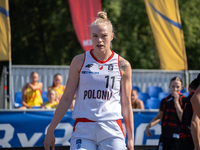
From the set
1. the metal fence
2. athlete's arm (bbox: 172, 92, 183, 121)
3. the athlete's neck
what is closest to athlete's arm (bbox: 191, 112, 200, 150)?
the athlete's neck

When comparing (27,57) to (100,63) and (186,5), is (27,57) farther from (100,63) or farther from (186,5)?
(100,63)

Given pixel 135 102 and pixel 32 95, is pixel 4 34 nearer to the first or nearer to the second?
pixel 32 95

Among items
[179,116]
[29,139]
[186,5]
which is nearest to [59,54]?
[186,5]

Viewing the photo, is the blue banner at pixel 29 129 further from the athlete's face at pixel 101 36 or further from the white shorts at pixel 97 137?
the athlete's face at pixel 101 36

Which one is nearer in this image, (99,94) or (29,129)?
(99,94)

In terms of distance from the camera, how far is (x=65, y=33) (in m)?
19.9

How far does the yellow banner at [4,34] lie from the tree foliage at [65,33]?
10322 mm

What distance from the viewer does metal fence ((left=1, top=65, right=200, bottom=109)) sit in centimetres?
1027

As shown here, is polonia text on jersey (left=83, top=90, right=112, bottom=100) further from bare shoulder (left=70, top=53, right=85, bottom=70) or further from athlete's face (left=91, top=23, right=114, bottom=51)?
athlete's face (left=91, top=23, right=114, bottom=51)

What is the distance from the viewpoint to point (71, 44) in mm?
19938

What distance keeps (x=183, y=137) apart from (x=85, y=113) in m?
1.49

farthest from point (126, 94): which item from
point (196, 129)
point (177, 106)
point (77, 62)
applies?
point (177, 106)

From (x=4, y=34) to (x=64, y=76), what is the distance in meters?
3.05

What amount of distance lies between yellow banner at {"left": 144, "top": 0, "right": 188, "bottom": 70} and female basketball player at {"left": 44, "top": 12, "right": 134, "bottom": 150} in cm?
687
